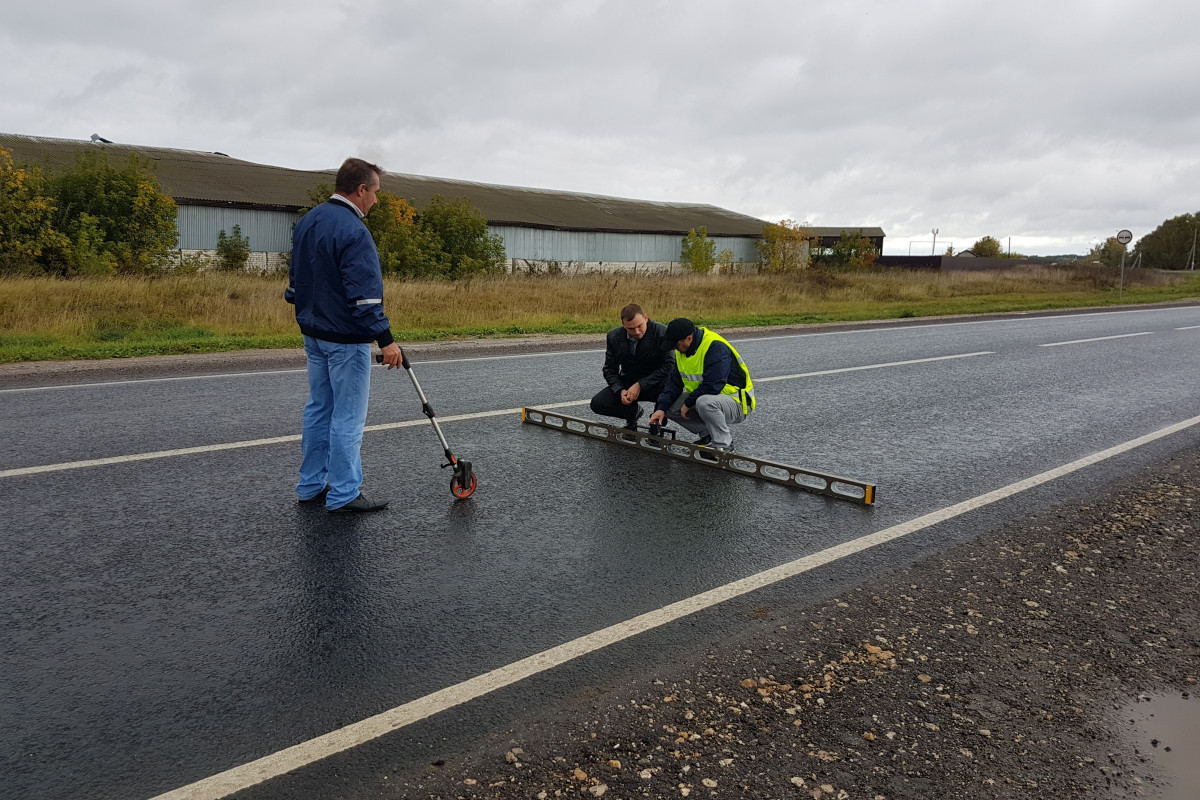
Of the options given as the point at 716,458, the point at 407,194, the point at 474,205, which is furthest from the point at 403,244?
the point at 716,458

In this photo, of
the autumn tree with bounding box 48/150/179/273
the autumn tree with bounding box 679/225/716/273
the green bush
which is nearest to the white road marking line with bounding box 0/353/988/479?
the autumn tree with bounding box 48/150/179/273

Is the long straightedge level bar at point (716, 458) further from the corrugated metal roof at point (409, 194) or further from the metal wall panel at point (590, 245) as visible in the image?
the metal wall panel at point (590, 245)

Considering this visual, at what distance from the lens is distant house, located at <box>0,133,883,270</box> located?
142 ft

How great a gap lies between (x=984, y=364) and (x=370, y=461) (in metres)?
10.0

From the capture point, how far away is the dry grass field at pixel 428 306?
1359 cm

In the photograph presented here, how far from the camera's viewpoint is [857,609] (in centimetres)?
408

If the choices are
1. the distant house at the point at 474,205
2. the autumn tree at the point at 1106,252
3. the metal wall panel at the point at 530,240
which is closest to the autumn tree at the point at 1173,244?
the autumn tree at the point at 1106,252

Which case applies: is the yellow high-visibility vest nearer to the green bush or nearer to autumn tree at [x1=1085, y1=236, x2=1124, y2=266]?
the green bush

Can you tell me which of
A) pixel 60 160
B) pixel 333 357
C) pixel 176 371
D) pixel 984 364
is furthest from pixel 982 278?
pixel 60 160

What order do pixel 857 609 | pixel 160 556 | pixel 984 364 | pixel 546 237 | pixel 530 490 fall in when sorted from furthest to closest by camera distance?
pixel 546 237 < pixel 984 364 < pixel 530 490 < pixel 160 556 < pixel 857 609

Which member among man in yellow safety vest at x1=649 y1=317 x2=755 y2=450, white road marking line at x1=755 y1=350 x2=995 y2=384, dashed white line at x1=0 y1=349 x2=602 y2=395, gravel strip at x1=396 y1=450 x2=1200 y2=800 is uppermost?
man in yellow safety vest at x1=649 y1=317 x2=755 y2=450

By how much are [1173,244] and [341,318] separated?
140 metres

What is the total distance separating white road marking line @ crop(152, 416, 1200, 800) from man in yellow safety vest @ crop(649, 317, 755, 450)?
6.69ft

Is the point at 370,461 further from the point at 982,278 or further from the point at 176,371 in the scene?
the point at 982,278
